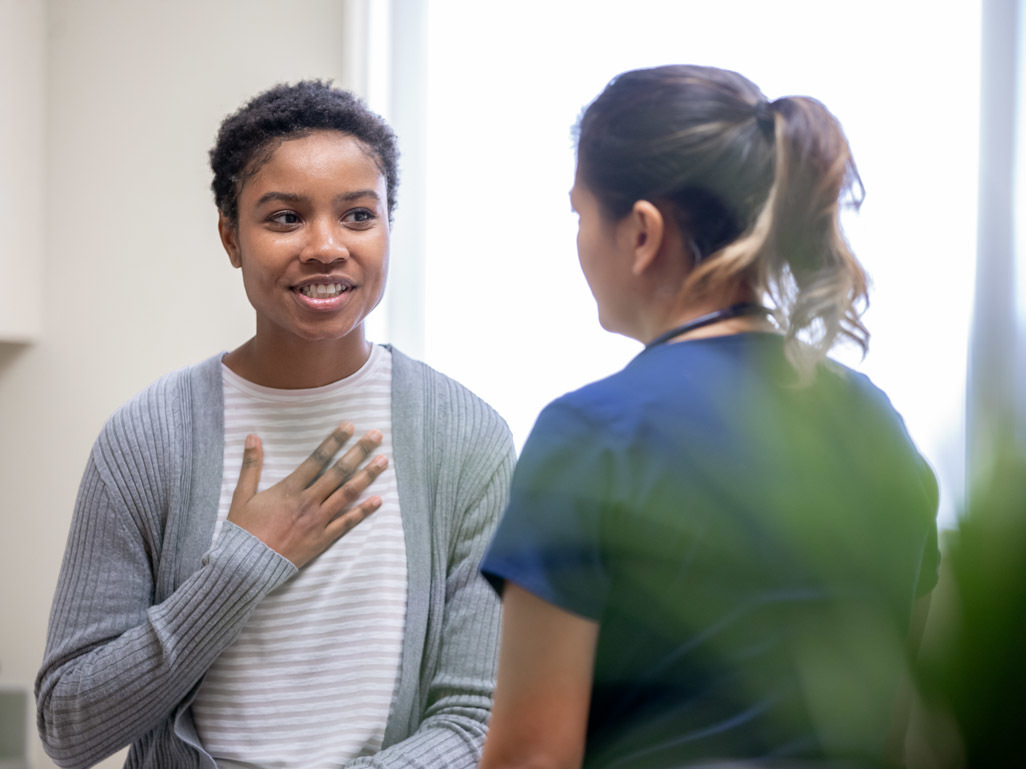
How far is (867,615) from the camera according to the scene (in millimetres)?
481

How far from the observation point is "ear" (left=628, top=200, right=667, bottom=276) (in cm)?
65

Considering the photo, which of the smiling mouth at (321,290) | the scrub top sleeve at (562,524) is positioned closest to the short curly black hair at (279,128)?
the smiling mouth at (321,290)

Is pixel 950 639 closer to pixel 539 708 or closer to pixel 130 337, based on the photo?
pixel 539 708

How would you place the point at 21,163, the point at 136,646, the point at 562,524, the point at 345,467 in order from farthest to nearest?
the point at 21,163, the point at 345,467, the point at 136,646, the point at 562,524

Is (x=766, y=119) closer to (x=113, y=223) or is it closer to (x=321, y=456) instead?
(x=321, y=456)

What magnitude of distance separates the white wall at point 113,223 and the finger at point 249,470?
67 cm

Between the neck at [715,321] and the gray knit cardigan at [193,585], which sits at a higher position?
the neck at [715,321]

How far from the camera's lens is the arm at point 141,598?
99cm

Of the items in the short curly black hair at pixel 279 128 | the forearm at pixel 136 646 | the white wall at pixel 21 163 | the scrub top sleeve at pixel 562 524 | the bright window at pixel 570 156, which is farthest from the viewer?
the white wall at pixel 21 163

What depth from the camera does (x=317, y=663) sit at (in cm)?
105

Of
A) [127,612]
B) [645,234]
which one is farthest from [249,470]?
[645,234]

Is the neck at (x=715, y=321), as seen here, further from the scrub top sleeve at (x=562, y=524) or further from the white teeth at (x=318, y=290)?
the white teeth at (x=318, y=290)

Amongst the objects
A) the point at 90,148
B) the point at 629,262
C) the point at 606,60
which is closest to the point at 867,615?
the point at 629,262

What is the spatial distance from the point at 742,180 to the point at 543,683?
36 cm
